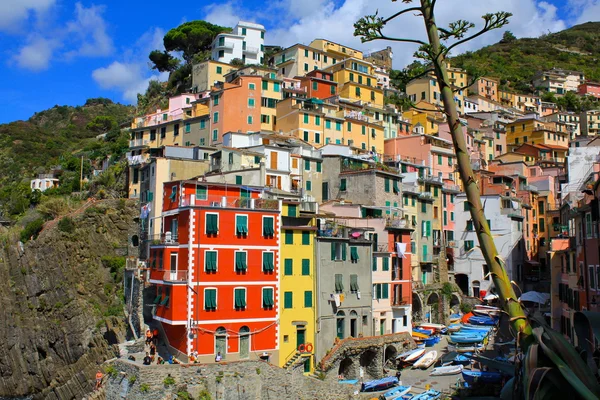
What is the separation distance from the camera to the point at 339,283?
140 feet

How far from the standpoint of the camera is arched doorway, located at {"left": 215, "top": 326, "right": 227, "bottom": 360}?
36.8 m

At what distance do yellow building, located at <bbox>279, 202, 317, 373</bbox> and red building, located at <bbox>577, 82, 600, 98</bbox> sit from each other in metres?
116

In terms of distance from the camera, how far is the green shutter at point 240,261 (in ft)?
125

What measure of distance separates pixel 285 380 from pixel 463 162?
111 feet

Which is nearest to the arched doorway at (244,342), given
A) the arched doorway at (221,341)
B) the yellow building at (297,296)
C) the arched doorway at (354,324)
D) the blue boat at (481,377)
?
the arched doorway at (221,341)

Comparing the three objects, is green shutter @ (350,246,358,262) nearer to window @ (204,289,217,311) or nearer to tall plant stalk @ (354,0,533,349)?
window @ (204,289,217,311)

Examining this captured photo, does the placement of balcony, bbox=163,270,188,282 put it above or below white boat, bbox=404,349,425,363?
above

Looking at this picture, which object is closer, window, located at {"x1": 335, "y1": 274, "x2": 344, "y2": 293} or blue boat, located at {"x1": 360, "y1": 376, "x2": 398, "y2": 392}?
blue boat, located at {"x1": 360, "y1": 376, "x2": 398, "y2": 392}

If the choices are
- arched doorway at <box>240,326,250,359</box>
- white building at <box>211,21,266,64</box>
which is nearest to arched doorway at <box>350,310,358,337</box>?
arched doorway at <box>240,326,250,359</box>

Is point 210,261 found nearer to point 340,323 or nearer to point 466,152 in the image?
point 340,323

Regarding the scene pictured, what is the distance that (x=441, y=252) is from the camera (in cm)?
5872

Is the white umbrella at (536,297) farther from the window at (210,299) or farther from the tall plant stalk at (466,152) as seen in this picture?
the tall plant stalk at (466,152)

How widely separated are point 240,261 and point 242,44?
A: 62068 mm

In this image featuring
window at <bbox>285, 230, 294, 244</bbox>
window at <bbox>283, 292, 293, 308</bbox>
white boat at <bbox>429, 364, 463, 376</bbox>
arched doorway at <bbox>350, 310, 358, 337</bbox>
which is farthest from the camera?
arched doorway at <bbox>350, 310, 358, 337</bbox>
